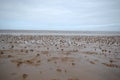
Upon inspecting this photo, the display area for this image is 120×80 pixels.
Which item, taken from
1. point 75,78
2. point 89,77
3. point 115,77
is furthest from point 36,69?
point 115,77

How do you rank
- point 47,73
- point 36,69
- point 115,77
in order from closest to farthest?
point 115,77 < point 47,73 < point 36,69

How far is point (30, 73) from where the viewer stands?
7160 mm

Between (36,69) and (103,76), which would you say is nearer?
(103,76)

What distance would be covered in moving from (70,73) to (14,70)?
3084 mm

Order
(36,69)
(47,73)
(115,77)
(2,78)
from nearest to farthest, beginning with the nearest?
1. (2,78)
2. (115,77)
3. (47,73)
4. (36,69)

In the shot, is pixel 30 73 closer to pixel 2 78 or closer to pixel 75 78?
pixel 2 78

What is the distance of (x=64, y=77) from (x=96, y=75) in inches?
68.6

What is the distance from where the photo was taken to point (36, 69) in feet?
25.8

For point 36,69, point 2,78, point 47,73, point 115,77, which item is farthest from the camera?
point 36,69

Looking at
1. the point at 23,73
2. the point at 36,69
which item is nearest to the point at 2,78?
the point at 23,73

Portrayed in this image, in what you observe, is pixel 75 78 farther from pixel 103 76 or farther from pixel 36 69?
pixel 36 69

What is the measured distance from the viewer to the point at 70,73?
7.32 meters

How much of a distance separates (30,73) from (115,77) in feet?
14.3

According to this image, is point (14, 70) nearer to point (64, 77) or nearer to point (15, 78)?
point (15, 78)
